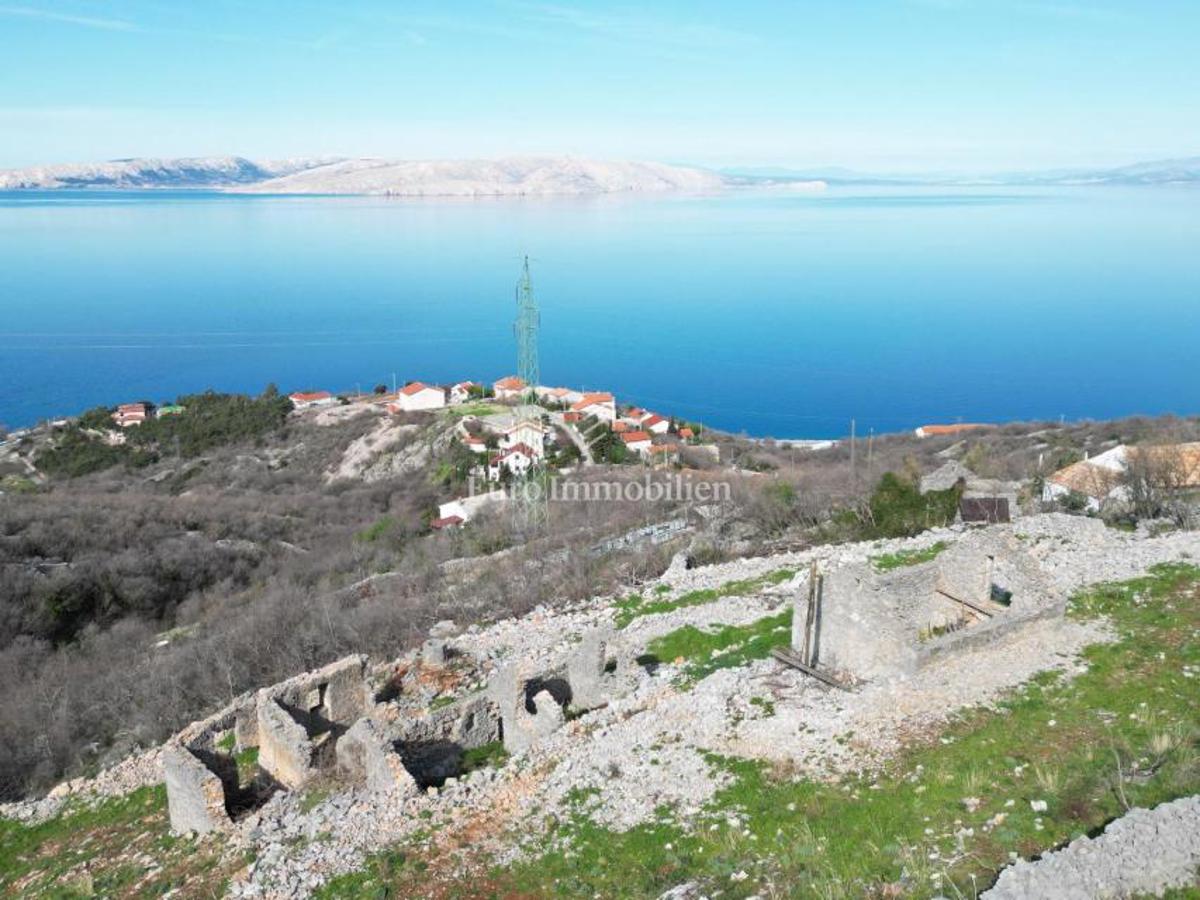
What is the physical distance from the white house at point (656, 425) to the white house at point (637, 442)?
4.19 meters

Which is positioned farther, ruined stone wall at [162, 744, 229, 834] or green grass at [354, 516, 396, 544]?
green grass at [354, 516, 396, 544]

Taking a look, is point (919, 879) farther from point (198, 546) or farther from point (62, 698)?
point (198, 546)

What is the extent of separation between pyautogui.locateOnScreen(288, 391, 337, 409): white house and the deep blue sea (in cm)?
1847

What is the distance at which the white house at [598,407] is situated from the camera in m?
58.7

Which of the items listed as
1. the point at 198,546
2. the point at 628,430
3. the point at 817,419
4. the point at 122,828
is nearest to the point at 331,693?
the point at 122,828

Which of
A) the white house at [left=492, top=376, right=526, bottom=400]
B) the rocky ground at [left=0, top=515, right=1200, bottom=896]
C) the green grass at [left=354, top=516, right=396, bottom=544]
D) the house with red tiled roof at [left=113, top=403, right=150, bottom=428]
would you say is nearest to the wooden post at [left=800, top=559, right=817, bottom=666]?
the rocky ground at [left=0, top=515, right=1200, bottom=896]

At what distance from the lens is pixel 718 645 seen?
52.1 ft

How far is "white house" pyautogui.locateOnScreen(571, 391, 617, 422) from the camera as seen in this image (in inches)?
2312

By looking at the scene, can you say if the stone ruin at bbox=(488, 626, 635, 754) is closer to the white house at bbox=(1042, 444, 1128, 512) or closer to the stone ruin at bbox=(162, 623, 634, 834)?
the stone ruin at bbox=(162, 623, 634, 834)

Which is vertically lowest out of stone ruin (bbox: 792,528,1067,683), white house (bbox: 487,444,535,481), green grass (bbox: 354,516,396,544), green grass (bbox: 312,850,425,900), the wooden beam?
green grass (bbox: 354,516,396,544)

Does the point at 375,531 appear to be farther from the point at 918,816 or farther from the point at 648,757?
the point at 918,816

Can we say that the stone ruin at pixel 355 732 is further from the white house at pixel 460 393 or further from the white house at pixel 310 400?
the white house at pixel 310 400

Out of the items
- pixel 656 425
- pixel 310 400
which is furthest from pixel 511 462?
pixel 310 400

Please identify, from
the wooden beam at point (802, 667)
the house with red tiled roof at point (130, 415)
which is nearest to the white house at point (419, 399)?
the house with red tiled roof at point (130, 415)
